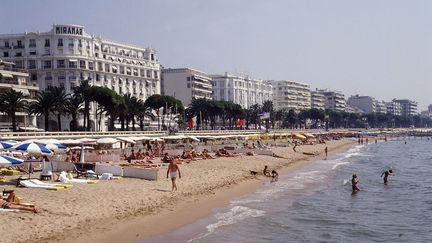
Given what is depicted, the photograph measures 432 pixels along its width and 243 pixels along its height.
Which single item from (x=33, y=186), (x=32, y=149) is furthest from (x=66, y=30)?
(x=33, y=186)

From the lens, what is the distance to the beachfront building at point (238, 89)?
534 feet

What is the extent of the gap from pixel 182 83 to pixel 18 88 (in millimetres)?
68506

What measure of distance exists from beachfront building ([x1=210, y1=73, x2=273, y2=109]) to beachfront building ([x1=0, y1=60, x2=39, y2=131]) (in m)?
89.8

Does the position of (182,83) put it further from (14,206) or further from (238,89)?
(14,206)

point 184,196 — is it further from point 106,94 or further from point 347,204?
point 106,94

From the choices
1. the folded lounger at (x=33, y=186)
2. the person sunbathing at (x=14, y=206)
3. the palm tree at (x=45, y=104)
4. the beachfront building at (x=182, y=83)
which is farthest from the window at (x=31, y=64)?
the person sunbathing at (x=14, y=206)

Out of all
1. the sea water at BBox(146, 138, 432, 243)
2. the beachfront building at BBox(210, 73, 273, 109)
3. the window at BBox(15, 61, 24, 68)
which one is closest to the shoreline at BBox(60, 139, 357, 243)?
the sea water at BBox(146, 138, 432, 243)

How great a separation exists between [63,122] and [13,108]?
28559 millimetres

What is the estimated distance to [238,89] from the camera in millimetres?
166625

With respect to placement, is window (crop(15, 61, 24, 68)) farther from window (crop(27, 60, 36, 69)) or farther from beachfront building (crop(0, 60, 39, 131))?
beachfront building (crop(0, 60, 39, 131))

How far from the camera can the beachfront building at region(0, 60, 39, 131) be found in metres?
69.1

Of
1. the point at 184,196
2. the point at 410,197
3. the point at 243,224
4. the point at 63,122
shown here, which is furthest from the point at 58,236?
the point at 63,122

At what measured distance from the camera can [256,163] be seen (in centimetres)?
4453

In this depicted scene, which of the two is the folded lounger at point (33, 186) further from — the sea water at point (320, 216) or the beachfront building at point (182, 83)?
the beachfront building at point (182, 83)
